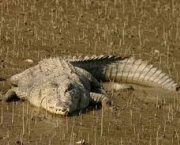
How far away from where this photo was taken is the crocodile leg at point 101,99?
8.60 metres

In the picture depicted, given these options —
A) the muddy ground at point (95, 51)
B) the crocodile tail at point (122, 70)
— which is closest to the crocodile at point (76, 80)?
the crocodile tail at point (122, 70)

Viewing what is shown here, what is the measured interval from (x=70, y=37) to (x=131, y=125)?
4303 mm

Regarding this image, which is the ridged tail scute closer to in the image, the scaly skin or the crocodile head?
the scaly skin

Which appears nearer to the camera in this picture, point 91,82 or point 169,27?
point 91,82

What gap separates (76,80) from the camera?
880cm

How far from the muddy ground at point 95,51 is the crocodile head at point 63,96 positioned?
105 millimetres

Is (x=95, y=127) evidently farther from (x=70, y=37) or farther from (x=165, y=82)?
(x=70, y=37)

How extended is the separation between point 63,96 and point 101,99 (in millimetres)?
662

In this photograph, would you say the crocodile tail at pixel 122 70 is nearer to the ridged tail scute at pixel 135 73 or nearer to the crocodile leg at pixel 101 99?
the ridged tail scute at pixel 135 73

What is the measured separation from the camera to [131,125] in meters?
7.96

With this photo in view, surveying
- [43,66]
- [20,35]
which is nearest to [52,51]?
[20,35]

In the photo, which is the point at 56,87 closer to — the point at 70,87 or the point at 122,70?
the point at 70,87

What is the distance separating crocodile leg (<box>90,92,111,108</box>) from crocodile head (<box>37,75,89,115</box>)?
120mm

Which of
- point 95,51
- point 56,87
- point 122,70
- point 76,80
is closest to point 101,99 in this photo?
point 76,80
